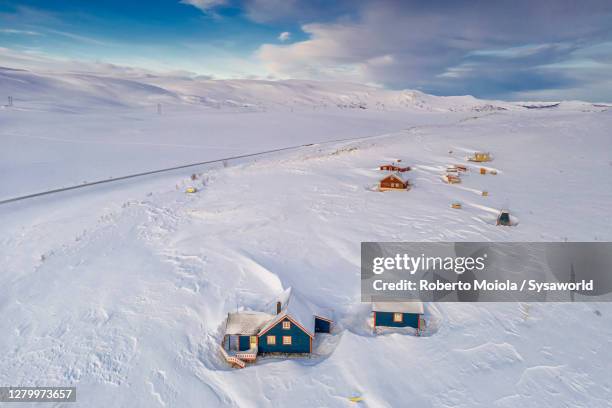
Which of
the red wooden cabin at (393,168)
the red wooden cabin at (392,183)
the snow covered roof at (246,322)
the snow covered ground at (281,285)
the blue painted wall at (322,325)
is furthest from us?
the red wooden cabin at (393,168)

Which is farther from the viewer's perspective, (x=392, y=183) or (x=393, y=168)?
(x=393, y=168)

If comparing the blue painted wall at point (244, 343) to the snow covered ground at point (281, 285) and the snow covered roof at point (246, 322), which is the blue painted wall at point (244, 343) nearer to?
the snow covered roof at point (246, 322)

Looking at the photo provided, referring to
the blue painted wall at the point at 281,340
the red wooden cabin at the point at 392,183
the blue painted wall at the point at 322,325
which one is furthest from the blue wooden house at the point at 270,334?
the red wooden cabin at the point at 392,183

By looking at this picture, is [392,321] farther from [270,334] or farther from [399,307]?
[270,334]

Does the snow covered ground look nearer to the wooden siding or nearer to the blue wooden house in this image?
the blue wooden house

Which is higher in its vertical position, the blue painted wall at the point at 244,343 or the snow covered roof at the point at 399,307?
the snow covered roof at the point at 399,307

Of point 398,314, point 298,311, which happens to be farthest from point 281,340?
point 398,314

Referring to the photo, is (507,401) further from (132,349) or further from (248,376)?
(132,349)

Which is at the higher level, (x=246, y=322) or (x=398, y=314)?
(x=398, y=314)
